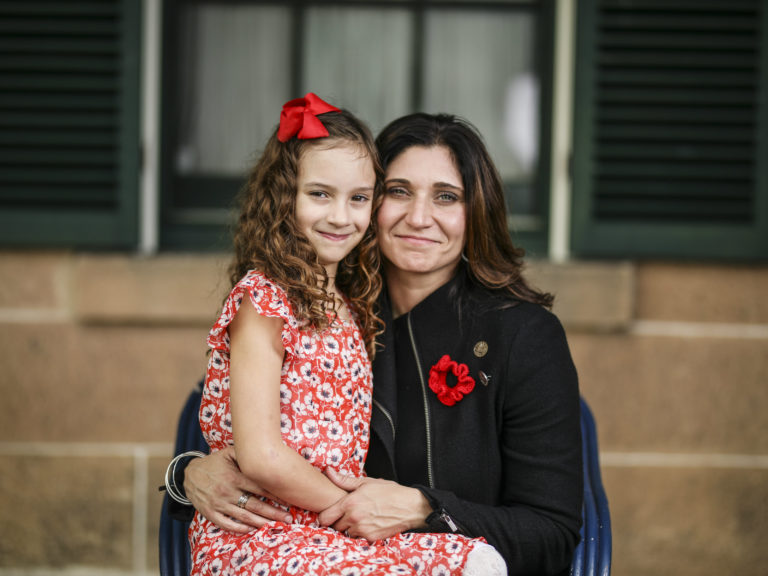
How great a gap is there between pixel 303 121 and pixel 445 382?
760 millimetres

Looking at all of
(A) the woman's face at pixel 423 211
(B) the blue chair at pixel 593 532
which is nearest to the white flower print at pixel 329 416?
(A) the woman's face at pixel 423 211

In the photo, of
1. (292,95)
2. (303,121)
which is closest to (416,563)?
(303,121)

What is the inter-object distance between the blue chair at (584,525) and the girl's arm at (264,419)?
45cm

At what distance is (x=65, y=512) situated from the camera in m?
3.26

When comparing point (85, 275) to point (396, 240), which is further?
point (85, 275)

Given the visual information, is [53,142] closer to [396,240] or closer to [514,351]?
[396,240]

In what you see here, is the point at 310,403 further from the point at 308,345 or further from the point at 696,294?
the point at 696,294

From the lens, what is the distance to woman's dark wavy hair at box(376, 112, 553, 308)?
7.17 feet

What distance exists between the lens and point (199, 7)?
3438mm

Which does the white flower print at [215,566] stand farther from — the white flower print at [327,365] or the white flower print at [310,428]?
the white flower print at [327,365]

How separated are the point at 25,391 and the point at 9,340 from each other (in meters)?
0.21

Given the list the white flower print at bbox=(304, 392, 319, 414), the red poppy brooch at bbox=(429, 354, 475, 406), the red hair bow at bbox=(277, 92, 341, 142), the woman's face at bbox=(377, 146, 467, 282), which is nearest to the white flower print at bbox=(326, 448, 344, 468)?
the white flower print at bbox=(304, 392, 319, 414)

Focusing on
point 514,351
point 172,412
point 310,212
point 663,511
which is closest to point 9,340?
point 172,412

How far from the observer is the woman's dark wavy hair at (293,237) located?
6.46ft
